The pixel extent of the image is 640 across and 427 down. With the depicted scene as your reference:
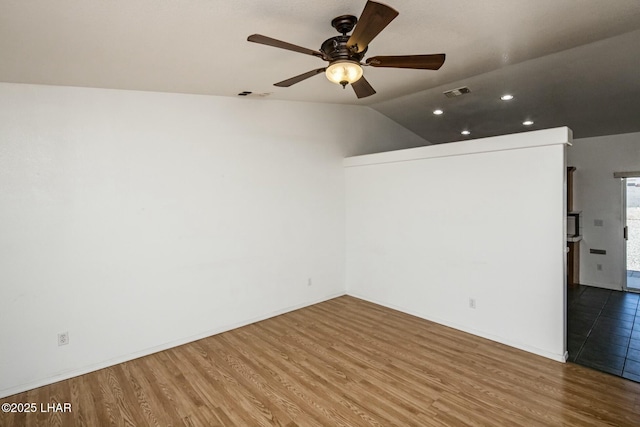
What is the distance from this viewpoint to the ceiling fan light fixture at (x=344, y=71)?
209 centimetres

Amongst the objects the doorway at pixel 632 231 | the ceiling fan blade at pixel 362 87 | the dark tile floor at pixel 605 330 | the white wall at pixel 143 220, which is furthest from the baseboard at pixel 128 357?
the doorway at pixel 632 231

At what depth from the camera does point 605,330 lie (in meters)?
3.89

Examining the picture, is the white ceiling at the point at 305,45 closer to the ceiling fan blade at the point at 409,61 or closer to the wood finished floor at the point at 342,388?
the ceiling fan blade at the point at 409,61

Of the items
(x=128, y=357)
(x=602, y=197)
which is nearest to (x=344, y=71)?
(x=128, y=357)

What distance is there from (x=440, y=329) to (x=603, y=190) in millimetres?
4256

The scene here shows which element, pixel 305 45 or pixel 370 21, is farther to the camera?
pixel 305 45

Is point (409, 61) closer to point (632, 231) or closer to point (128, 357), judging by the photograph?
point (128, 357)

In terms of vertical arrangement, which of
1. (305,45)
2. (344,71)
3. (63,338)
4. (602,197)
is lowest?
(63,338)

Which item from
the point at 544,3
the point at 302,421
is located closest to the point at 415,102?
the point at 544,3

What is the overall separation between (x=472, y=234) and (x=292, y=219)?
236 centimetres

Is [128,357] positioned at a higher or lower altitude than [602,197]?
lower

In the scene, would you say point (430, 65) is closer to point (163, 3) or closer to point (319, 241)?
point (163, 3)

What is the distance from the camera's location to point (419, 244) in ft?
14.5

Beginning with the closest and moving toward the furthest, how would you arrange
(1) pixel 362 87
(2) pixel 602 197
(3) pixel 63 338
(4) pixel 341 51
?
(4) pixel 341 51, (1) pixel 362 87, (3) pixel 63 338, (2) pixel 602 197
